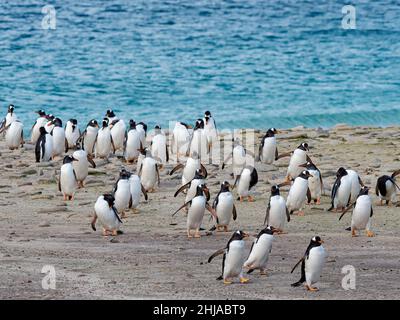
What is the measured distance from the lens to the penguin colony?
37.8ft

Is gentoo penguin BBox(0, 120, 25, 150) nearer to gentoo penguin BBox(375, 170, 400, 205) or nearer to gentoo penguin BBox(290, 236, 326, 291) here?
gentoo penguin BBox(375, 170, 400, 205)

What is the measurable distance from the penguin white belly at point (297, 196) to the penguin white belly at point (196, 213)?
63.5 inches

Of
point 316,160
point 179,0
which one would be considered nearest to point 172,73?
point 179,0

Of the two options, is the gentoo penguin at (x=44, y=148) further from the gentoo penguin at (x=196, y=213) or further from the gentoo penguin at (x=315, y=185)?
the gentoo penguin at (x=196, y=213)

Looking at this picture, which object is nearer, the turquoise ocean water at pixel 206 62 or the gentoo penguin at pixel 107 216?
the gentoo penguin at pixel 107 216

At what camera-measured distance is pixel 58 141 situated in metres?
18.9

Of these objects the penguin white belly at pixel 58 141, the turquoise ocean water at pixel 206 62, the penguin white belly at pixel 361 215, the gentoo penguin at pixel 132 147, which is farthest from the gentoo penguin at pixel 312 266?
the turquoise ocean water at pixel 206 62

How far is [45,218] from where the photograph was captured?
1438cm

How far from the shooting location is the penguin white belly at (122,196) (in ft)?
47.1

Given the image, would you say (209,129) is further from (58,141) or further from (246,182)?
(246,182)

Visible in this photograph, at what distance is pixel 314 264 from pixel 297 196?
364 centimetres

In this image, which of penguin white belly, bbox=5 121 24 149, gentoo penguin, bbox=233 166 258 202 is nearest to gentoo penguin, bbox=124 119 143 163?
penguin white belly, bbox=5 121 24 149

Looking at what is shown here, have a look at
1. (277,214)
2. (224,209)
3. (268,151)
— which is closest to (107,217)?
(224,209)
